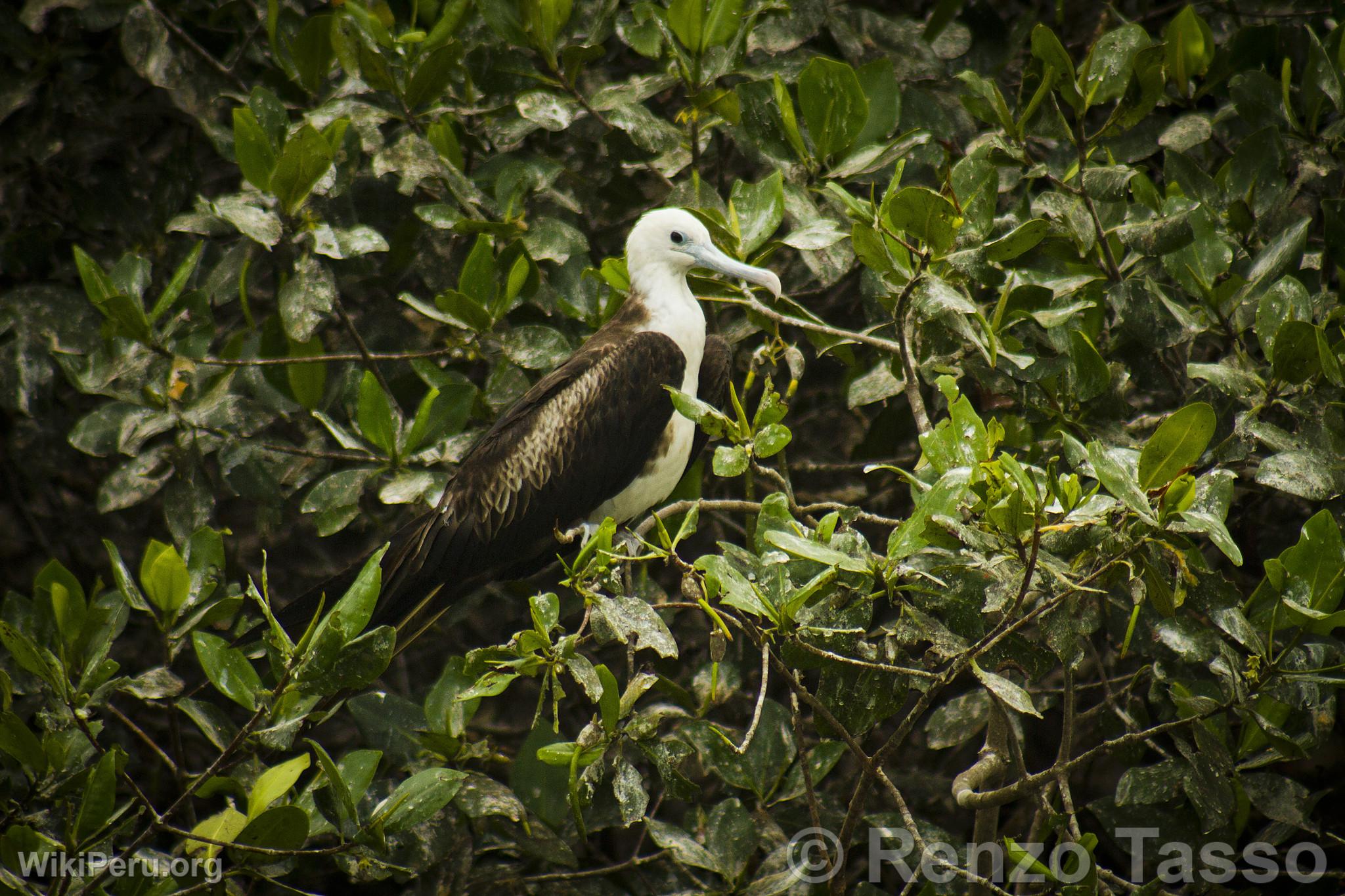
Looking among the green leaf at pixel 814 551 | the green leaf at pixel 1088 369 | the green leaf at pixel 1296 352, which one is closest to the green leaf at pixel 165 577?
the green leaf at pixel 814 551

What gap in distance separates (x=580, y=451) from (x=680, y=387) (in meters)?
0.28

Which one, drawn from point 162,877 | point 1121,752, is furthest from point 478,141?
point 1121,752

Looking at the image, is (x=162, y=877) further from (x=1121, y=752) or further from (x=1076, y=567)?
(x=1121, y=752)

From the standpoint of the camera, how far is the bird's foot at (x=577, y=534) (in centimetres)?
243

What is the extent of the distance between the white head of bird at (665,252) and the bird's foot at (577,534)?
0.55 m

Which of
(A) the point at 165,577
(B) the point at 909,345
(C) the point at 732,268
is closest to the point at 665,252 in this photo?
(C) the point at 732,268

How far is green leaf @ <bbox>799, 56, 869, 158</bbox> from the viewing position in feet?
6.95

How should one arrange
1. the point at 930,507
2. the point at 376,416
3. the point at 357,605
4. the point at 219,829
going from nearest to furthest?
the point at 930,507 → the point at 357,605 → the point at 219,829 → the point at 376,416

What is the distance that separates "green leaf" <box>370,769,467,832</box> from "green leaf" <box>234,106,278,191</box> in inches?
46.8

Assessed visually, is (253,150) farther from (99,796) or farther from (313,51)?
(99,796)

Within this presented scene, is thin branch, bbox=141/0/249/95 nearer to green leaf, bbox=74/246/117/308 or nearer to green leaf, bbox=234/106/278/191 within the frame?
green leaf, bbox=234/106/278/191

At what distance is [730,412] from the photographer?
3.05 metres

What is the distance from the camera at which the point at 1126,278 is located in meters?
2.14

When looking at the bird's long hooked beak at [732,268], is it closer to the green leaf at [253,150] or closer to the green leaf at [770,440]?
the green leaf at [770,440]
